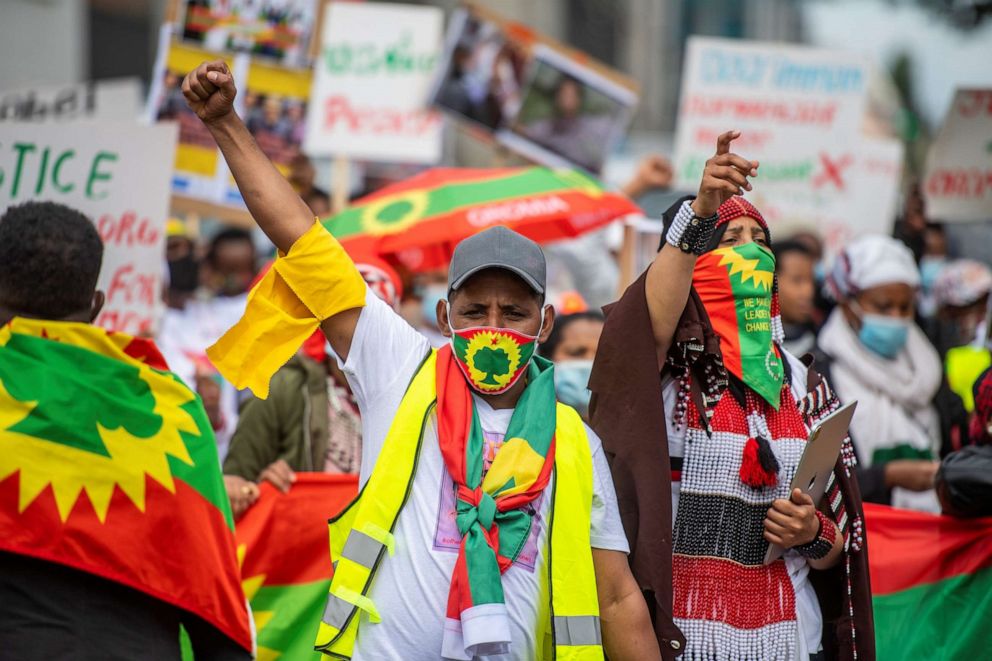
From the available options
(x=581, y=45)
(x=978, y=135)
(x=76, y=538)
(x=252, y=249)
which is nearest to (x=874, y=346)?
(x=978, y=135)

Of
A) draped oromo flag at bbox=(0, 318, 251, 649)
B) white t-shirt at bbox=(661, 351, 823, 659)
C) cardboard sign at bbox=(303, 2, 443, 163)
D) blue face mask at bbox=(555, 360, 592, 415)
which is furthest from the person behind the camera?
cardboard sign at bbox=(303, 2, 443, 163)

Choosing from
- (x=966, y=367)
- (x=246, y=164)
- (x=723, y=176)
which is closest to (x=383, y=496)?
(x=246, y=164)

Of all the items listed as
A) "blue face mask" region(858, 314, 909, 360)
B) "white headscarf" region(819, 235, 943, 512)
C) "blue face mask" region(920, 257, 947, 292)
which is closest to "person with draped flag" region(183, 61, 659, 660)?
"white headscarf" region(819, 235, 943, 512)

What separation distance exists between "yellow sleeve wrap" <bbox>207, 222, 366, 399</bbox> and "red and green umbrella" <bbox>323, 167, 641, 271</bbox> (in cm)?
265

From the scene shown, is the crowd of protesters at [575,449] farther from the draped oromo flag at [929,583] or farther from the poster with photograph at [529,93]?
the poster with photograph at [529,93]

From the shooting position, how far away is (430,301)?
6359 millimetres

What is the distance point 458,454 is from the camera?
2963 millimetres

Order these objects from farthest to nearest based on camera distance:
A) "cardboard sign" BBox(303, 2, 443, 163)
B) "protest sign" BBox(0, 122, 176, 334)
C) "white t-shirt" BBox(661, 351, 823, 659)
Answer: "cardboard sign" BBox(303, 2, 443, 163) → "protest sign" BBox(0, 122, 176, 334) → "white t-shirt" BBox(661, 351, 823, 659)

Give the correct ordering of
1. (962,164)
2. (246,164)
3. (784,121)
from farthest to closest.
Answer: (784,121) < (962,164) < (246,164)

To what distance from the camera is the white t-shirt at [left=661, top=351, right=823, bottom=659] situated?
3.38 metres

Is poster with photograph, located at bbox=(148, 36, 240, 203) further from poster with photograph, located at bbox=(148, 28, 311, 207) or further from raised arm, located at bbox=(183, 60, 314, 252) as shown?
raised arm, located at bbox=(183, 60, 314, 252)

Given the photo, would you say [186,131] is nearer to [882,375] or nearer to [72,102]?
[72,102]

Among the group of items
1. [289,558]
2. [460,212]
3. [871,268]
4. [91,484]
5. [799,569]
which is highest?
[460,212]

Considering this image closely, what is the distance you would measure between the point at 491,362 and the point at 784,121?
567 centimetres
